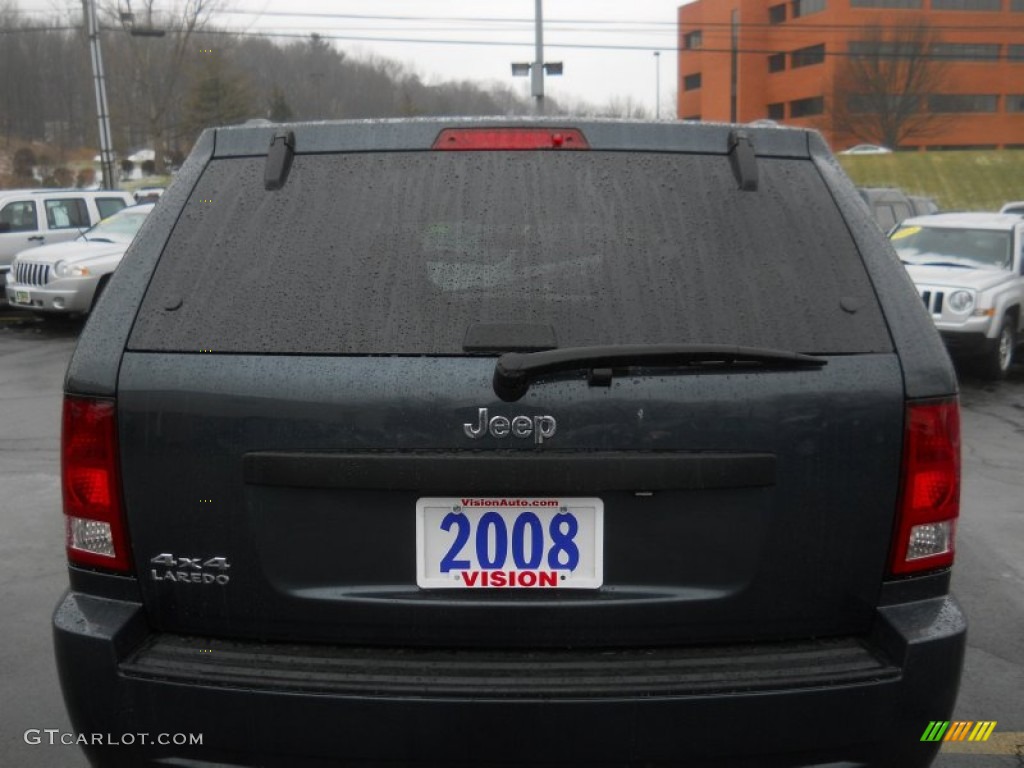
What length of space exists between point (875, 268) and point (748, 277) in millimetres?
312

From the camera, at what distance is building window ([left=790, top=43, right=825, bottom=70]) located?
75188 millimetres

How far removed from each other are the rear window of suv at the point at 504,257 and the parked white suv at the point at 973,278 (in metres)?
9.62

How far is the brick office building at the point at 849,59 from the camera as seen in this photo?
71.9m

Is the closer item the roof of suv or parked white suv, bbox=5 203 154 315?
the roof of suv

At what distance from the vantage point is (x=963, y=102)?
76125 mm

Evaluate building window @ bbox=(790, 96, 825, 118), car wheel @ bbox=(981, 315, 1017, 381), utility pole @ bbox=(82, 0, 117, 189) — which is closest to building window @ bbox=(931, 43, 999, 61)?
building window @ bbox=(790, 96, 825, 118)

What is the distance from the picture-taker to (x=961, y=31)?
74.9 m

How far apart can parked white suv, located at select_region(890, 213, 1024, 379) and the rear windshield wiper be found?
32.3 ft

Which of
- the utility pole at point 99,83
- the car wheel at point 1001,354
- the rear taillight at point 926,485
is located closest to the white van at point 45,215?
the utility pole at point 99,83

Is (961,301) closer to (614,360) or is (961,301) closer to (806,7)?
(614,360)

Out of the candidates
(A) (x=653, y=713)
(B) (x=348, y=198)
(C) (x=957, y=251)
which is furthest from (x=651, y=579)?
(C) (x=957, y=251)

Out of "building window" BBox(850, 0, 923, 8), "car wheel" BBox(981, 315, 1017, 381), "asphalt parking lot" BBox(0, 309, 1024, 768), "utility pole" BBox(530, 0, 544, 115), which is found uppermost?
"building window" BBox(850, 0, 923, 8)

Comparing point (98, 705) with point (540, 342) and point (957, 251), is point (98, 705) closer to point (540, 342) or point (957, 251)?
point (540, 342)

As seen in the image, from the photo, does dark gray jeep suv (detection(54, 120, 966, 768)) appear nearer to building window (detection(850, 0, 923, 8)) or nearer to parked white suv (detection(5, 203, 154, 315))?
parked white suv (detection(5, 203, 154, 315))
